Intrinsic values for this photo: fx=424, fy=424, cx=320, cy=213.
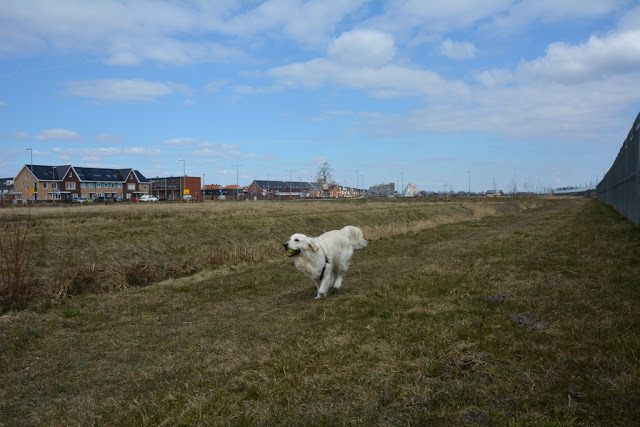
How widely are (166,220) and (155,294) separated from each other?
1388 cm

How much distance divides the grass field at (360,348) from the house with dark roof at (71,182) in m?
92.1

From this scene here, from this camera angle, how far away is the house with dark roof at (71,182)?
9031 cm

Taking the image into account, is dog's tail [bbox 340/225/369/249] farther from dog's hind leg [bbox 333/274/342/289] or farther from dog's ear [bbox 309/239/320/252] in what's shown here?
dog's ear [bbox 309/239/320/252]

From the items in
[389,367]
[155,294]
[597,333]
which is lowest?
[155,294]

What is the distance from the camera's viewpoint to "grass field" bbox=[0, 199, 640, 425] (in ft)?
13.7

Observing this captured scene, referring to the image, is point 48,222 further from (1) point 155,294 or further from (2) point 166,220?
(1) point 155,294

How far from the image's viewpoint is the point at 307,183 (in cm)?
18062

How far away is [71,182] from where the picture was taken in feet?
309

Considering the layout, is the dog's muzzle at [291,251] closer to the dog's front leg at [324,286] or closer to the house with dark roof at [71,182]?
the dog's front leg at [324,286]

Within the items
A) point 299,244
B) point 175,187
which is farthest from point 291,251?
point 175,187

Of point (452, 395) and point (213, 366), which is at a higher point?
point (452, 395)

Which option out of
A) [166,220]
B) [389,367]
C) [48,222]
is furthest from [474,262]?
[48,222]

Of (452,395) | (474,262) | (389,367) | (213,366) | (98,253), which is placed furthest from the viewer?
(98,253)

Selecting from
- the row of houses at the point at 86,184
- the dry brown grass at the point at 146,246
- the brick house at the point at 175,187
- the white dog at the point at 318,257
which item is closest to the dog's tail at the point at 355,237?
the white dog at the point at 318,257
